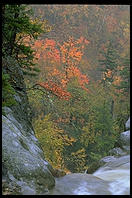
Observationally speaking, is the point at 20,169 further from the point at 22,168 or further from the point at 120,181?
the point at 120,181

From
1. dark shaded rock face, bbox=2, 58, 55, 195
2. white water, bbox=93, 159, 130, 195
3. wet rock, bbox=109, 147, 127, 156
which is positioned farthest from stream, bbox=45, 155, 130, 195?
wet rock, bbox=109, 147, 127, 156

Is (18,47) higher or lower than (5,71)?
higher

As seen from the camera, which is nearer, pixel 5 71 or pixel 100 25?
pixel 5 71

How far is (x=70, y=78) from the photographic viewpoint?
3061 centimetres

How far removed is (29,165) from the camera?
21.6 ft

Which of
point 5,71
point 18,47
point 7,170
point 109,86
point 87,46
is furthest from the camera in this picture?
point 87,46

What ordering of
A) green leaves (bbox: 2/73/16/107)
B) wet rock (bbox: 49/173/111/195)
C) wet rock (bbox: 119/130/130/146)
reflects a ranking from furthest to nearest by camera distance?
1. wet rock (bbox: 119/130/130/146)
2. wet rock (bbox: 49/173/111/195)
3. green leaves (bbox: 2/73/16/107)

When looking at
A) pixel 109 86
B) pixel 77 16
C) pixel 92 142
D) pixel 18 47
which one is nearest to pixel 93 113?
pixel 92 142

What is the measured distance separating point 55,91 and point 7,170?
7.06 meters

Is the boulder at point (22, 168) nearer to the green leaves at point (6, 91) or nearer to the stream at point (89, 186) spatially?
the stream at point (89, 186)

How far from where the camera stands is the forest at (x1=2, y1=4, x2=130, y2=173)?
37.4 ft

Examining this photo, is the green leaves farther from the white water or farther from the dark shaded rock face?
the white water

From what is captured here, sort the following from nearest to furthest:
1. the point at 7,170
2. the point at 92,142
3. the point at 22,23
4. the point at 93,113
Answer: the point at 7,170 → the point at 22,23 → the point at 92,142 → the point at 93,113

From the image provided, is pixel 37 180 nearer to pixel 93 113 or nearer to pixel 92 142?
pixel 92 142
